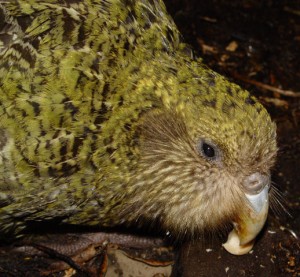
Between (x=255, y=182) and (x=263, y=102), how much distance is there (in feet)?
6.11

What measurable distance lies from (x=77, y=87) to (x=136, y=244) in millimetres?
1442

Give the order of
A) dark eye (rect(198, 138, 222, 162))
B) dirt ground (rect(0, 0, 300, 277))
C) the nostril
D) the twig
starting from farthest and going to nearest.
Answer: the twig
dirt ground (rect(0, 0, 300, 277))
the nostril
dark eye (rect(198, 138, 222, 162))

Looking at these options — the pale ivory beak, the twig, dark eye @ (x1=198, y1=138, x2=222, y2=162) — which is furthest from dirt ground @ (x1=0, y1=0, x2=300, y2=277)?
dark eye @ (x1=198, y1=138, x2=222, y2=162)

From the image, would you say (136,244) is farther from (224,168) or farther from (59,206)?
(224,168)

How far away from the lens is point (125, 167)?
3.41 meters

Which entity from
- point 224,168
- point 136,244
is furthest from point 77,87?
point 136,244

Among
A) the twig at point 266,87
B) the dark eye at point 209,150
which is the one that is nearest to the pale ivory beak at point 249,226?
the dark eye at point 209,150

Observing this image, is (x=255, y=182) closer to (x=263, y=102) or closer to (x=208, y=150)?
(x=208, y=150)

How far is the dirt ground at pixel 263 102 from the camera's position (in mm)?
4188

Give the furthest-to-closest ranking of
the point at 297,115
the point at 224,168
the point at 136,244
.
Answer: the point at 297,115 < the point at 136,244 < the point at 224,168

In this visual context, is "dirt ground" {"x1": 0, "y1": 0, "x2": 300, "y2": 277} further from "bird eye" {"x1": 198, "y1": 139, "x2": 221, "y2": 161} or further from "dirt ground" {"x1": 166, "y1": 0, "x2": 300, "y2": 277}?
"bird eye" {"x1": 198, "y1": 139, "x2": 221, "y2": 161}

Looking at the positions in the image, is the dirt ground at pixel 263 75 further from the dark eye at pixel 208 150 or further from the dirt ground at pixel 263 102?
the dark eye at pixel 208 150

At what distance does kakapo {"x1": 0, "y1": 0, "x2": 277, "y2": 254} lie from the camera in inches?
127

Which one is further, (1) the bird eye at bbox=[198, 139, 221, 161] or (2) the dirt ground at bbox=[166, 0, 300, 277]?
(2) the dirt ground at bbox=[166, 0, 300, 277]
